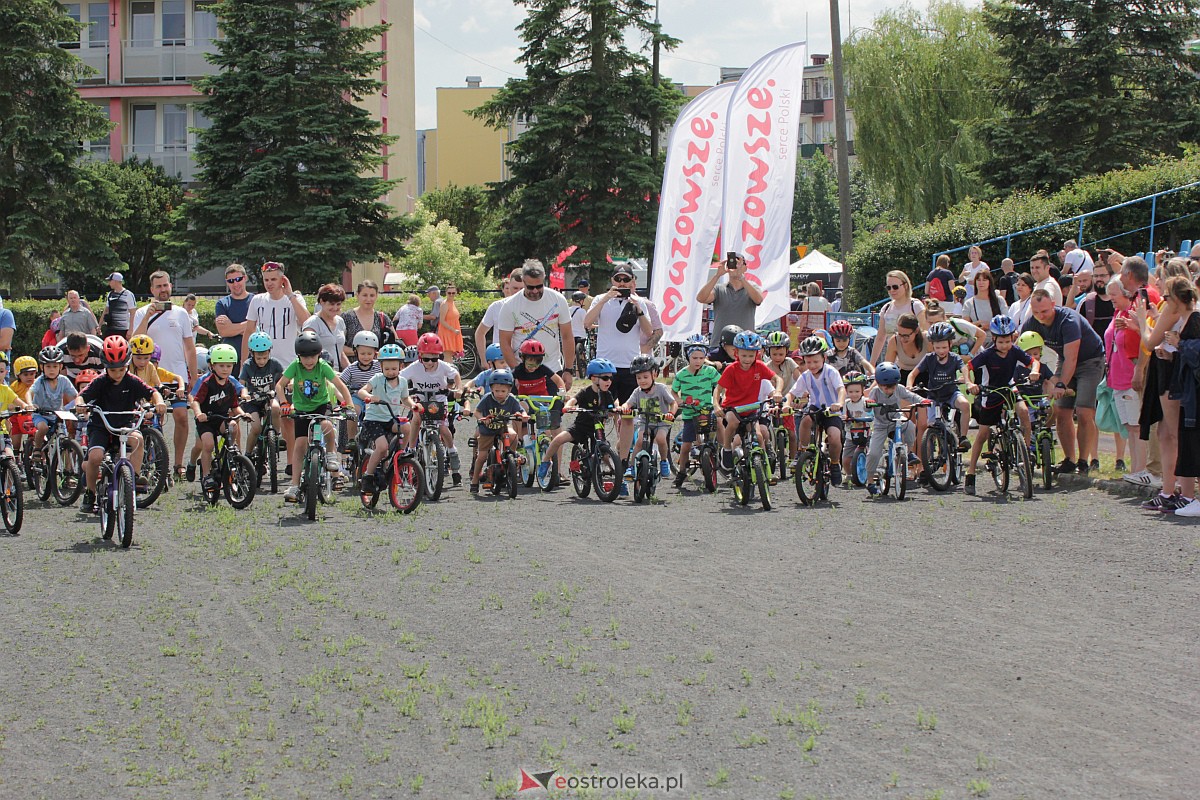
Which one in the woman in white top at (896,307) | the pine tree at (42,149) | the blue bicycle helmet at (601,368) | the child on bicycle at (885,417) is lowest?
the child on bicycle at (885,417)

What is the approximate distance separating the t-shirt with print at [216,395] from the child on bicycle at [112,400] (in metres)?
1.15

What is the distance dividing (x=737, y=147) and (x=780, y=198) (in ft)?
3.29

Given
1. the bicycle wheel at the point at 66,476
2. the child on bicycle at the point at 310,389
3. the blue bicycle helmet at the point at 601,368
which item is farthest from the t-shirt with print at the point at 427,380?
the bicycle wheel at the point at 66,476

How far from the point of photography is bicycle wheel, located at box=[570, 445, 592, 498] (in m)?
13.6

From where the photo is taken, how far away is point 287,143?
140 ft

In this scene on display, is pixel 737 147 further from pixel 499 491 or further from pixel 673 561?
pixel 673 561

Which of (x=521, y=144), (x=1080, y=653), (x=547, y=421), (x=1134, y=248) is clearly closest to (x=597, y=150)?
(x=521, y=144)

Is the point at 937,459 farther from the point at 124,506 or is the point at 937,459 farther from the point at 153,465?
the point at 153,465

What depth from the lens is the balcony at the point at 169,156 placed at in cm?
5572

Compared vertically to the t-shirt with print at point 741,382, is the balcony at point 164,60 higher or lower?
higher

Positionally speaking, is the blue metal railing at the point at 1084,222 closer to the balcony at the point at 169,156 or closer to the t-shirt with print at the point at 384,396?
the t-shirt with print at the point at 384,396

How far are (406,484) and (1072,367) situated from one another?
650 centimetres

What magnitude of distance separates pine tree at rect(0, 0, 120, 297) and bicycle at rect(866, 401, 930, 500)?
34.6 metres

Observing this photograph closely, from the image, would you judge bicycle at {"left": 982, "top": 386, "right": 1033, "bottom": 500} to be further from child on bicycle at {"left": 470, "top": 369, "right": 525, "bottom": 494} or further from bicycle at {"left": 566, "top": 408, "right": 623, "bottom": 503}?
child on bicycle at {"left": 470, "top": 369, "right": 525, "bottom": 494}
